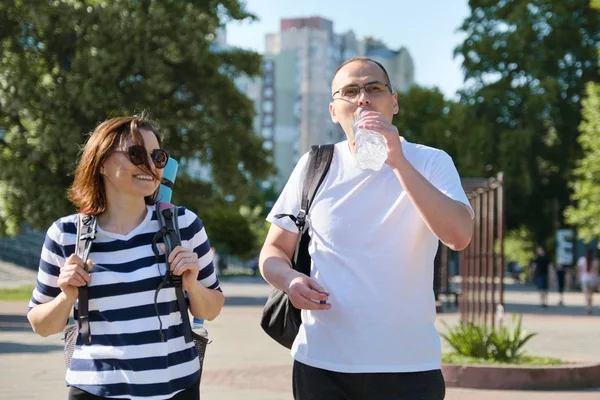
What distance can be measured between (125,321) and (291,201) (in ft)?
2.29

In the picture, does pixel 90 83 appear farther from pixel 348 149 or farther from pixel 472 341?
pixel 348 149

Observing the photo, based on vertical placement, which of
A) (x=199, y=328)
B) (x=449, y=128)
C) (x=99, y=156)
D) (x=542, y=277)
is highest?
(x=449, y=128)

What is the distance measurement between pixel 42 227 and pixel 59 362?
18.7 metres

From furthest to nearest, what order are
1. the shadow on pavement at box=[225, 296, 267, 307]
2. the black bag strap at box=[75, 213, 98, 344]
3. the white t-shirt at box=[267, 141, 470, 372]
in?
the shadow on pavement at box=[225, 296, 267, 307] < the black bag strap at box=[75, 213, 98, 344] < the white t-shirt at box=[267, 141, 470, 372]

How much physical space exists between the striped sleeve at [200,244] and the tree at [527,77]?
42.2 m

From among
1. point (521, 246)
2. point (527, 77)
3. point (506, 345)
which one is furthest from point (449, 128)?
point (506, 345)

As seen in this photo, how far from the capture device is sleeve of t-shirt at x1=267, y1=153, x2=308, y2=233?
3746 millimetres

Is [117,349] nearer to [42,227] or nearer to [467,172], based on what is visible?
[42,227]

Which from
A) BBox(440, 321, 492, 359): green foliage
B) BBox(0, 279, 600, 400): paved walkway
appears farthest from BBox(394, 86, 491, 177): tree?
BBox(440, 321, 492, 359): green foliage

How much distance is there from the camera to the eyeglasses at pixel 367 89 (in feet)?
11.9

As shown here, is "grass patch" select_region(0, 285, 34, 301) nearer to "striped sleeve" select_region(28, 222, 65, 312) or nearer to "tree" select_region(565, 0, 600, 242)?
"tree" select_region(565, 0, 600, 242)

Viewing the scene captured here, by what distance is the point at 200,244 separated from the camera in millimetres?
3816

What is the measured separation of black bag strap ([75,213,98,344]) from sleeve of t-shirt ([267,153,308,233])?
2.00 feet

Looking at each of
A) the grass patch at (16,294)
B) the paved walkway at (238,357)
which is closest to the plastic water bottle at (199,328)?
the paved walkway at (238,357)
